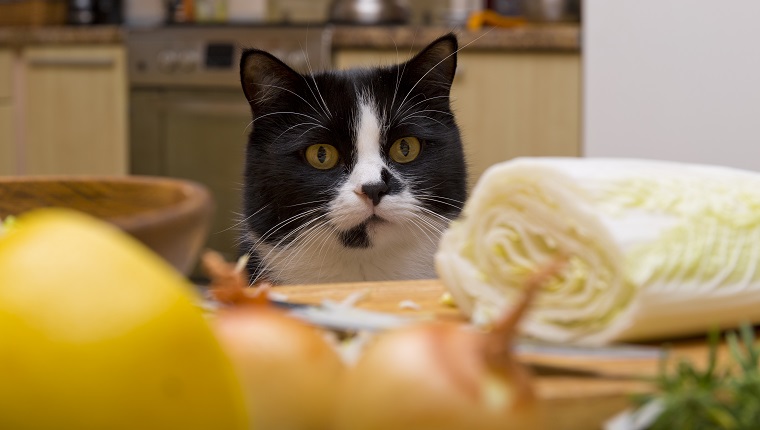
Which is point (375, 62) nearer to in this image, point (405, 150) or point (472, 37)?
point (472, 37)

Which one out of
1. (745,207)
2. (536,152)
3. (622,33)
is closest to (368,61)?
(536,152)

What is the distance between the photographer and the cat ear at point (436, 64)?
1.25 m

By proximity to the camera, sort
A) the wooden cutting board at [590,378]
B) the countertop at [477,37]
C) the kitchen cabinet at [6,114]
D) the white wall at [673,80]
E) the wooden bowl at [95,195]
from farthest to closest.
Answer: the kitchen cabinet at [6,114] → the countertop at [477,37] → the white wall at [673,80] → the wooden bowl at [95,195] → the wooden cutting board at [590,378]

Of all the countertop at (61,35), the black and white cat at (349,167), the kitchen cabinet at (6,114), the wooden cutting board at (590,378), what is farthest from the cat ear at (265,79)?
the kitchen cabinet at (6,114)

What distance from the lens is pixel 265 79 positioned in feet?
4.09

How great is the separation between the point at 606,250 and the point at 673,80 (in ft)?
6.61

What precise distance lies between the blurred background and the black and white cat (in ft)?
2.14

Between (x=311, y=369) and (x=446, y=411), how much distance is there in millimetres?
75

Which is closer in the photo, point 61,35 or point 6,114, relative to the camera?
point 61,35

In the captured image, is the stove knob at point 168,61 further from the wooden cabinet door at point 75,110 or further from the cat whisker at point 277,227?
the cat whisker at point 277,227

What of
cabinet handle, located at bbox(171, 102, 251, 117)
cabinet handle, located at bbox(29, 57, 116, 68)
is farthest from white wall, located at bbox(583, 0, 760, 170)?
cabinet handle, located at bbox(29, 57, 116, 68)

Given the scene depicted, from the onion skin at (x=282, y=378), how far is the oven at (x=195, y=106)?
298 cm

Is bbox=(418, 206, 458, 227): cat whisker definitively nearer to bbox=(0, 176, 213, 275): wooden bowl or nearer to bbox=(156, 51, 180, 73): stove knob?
bbox=(0, 176, 213, 275): wooden bowl

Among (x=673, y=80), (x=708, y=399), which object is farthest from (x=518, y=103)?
(x=708, y=399)
